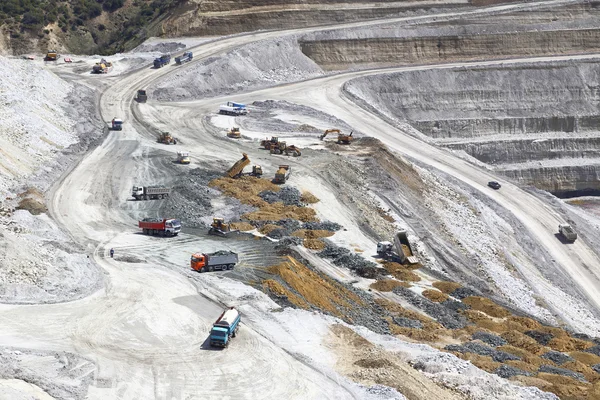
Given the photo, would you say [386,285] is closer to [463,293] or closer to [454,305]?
[454,305]

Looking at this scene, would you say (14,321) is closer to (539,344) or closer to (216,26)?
(539,344)

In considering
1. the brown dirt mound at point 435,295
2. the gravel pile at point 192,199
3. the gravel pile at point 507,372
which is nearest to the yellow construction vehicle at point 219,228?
the gravel pile at point 192,199

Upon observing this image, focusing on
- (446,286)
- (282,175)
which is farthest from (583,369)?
(282,175)

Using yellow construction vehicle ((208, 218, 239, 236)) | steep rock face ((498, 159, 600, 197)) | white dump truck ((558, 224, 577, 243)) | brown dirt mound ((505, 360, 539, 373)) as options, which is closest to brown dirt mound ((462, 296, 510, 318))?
brown dirt mound ((505, 360, 539, 373))

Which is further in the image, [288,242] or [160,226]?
[288,242]

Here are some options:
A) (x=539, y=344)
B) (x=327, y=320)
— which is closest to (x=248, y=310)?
(x=327, y=320)

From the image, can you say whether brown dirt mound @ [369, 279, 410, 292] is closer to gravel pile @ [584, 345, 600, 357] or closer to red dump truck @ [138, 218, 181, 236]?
gravel pile @ [584, 345, 600, 357]
